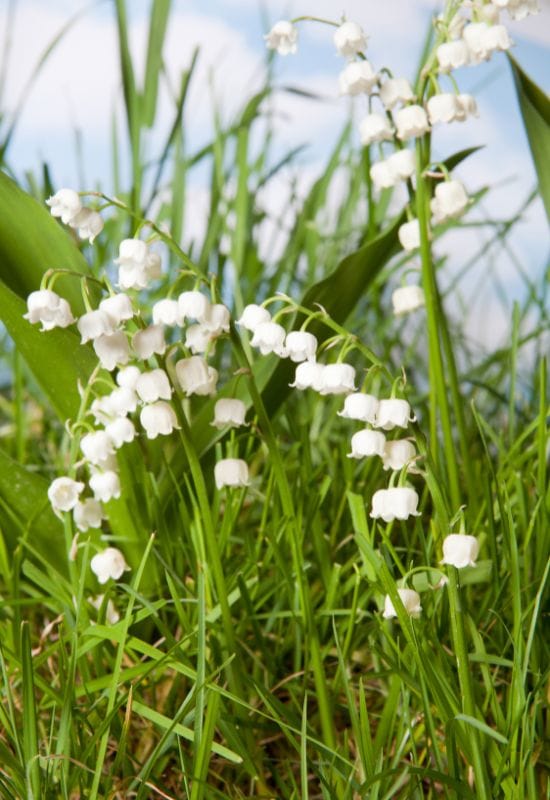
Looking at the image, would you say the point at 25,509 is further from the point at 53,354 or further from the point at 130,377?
the point at 130,377

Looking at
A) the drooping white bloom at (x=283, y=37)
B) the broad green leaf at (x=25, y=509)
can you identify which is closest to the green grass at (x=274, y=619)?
the broad green leaf at (x=25, y=509)

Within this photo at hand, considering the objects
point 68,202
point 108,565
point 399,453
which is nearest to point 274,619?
point 108,565

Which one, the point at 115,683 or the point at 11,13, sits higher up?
the point at 11,13

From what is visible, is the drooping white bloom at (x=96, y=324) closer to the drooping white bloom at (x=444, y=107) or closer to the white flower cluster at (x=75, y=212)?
the white flower cluster at (x=75, y=212)

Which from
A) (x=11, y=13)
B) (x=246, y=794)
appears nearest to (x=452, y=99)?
(x=246, y=794)

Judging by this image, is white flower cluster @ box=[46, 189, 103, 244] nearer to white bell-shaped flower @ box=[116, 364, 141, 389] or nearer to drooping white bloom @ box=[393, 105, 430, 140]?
white bell-shaped flower @ box=[116, 364, 141, 389]

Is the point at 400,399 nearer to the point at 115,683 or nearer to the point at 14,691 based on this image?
the point at 115,683

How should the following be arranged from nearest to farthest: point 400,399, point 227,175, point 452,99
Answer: point 400,399
point 452,99
point 227,175
